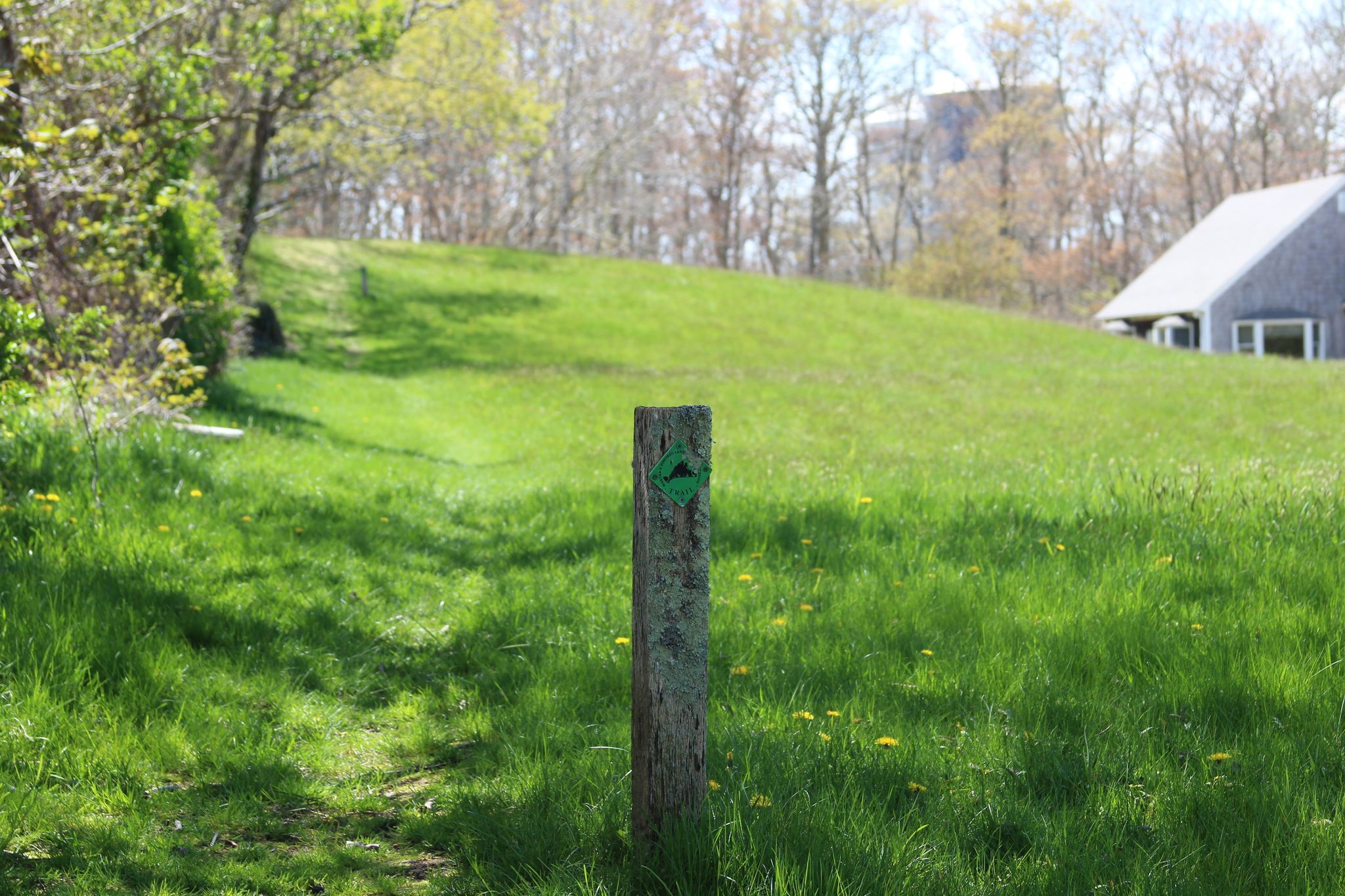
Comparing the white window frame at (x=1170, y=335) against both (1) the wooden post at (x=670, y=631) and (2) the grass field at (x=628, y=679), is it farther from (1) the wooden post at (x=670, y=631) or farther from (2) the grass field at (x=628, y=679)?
(1) the wooden post at (x=670, y=631)

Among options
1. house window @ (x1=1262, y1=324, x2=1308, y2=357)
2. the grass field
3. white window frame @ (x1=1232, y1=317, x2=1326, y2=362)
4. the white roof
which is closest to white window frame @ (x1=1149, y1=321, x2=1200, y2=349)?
the white roof

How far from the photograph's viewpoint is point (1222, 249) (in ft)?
129

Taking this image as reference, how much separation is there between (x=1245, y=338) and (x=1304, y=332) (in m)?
2.33

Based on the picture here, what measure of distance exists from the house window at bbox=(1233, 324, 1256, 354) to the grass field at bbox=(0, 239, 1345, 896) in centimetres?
3036

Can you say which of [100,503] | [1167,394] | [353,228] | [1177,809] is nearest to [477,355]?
[1167,394]

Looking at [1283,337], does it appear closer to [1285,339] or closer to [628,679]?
[1285,339]

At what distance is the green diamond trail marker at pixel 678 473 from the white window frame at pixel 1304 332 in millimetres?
39998

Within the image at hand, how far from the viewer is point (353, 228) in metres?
51.1

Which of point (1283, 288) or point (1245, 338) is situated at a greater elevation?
point (1283, 288)

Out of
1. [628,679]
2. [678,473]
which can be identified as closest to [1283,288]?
[628,679]

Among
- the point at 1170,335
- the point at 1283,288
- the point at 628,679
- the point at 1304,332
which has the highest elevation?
the point at 1283,288

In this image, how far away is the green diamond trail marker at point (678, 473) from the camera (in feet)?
8.79

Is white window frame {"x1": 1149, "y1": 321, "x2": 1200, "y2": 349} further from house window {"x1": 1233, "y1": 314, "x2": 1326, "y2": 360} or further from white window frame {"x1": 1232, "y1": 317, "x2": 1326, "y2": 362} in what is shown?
white window frame {"x1": 1232, "y1": 317, "x2": 1326, "y2": 362}

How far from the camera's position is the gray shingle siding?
3684 cm
